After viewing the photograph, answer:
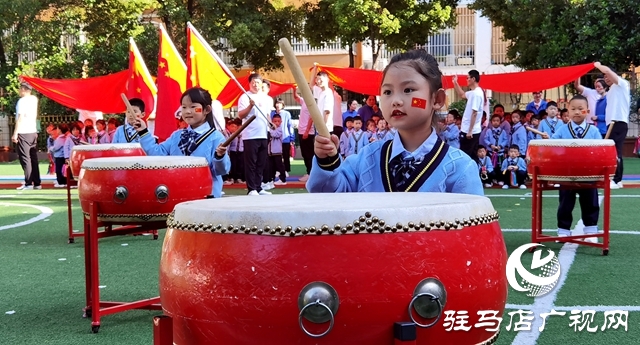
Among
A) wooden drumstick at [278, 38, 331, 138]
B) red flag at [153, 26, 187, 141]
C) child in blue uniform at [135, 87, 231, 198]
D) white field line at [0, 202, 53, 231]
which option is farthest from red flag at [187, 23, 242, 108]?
wooden drumstick at [278, 38, 331, 138]

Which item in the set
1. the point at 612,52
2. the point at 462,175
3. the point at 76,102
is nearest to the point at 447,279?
the point at 462,175

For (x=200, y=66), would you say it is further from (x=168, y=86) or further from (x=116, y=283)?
(x=116, y=283)

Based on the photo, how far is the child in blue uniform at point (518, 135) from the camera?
1128 cm

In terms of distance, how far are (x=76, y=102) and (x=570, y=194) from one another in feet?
27.7

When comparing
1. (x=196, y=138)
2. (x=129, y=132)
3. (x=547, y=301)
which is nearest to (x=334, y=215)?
(x=547, y=301)

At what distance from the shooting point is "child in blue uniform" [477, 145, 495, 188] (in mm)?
11023

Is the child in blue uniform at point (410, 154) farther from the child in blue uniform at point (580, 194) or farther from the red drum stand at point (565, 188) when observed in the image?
the child in blue uniform at point (580, 194)

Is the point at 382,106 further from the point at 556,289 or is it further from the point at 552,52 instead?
the point at 552,52

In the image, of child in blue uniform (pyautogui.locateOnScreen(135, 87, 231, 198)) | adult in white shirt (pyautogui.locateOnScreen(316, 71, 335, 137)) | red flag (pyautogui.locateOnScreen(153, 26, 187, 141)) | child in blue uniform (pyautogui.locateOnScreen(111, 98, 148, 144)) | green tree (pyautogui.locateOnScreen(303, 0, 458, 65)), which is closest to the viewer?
child in blue uniform (pyautogui.locateOnScreen(135, 87, 231, 198))

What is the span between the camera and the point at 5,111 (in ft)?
72.0

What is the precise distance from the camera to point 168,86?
322 inches

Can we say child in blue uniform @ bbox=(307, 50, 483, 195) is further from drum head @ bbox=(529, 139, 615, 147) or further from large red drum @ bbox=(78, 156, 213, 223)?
drum head @ bbox=(529, 139, 615, 147)

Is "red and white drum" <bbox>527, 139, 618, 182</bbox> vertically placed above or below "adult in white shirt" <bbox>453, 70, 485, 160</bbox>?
below

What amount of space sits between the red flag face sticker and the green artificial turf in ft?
4.61
